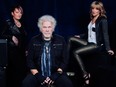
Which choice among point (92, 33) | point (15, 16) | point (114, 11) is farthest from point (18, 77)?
point (114, 11)

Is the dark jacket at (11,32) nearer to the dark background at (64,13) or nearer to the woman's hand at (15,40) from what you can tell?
the woman's hand at (15,40)

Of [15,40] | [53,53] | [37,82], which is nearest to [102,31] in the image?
[53,53]

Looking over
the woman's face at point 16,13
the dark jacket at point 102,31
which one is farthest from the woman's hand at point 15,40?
the dark jacket at point 102,31

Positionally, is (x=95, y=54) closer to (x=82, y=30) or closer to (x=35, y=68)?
(x=82, y=30)

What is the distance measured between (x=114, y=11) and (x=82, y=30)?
0.62m

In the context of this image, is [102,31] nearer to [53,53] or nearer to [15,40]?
[53,53]

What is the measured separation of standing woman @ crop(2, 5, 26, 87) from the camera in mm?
5469

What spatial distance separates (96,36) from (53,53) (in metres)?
1.05

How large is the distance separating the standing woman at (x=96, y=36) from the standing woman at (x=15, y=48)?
84 centimetres

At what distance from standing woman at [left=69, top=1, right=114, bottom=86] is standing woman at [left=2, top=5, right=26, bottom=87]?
0.84 meters

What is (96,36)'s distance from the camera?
17.8 feet

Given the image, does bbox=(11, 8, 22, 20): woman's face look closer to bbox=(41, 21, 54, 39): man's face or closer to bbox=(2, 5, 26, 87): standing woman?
bbox=(2, 5, 26, 87): standing woman

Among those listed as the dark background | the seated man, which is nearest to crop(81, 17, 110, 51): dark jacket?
the dark background

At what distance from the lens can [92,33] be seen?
551cm
